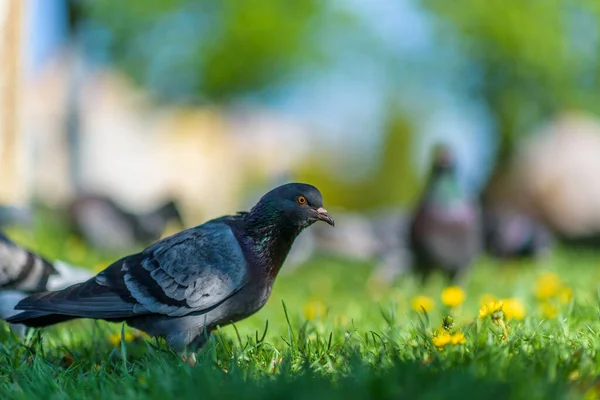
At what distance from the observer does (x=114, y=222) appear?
8820mm

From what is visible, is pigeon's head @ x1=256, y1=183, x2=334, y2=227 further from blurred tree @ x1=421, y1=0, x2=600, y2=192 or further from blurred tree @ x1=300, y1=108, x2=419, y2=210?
blurred tree @ x1=300, y1=108, x2=419, y2=210

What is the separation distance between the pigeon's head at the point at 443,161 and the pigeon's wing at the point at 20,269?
3.28 meters

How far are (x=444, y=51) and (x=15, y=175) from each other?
12505 mm

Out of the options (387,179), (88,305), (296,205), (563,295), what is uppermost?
(296,205)

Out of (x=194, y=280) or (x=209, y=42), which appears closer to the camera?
(x=194, y=280)

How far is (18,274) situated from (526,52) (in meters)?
14.1

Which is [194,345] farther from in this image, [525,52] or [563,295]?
[525,52]

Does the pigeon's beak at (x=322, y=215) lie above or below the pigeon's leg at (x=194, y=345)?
above

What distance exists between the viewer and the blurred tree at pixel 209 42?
606 inches

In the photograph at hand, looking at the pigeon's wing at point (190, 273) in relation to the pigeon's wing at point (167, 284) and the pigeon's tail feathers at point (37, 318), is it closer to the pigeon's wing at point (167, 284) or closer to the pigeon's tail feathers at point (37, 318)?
the pigeon's wing at point (167, 284)

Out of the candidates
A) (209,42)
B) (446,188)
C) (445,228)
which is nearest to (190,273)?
(445,228)

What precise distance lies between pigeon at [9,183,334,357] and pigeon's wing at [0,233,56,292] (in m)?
0.66

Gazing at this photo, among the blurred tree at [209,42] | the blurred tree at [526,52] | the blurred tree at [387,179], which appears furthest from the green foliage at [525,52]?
the blurred tree at [209,42]

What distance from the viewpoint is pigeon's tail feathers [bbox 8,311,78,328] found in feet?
8.45
